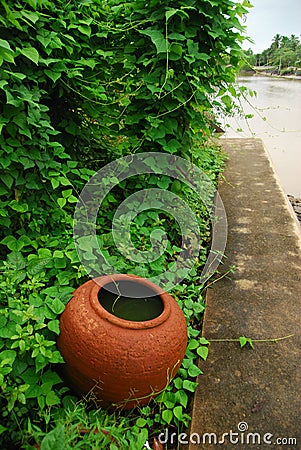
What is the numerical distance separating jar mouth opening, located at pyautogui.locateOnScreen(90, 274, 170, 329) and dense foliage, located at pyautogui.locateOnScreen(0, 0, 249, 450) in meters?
0.16

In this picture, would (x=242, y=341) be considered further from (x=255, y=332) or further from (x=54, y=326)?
(x=54, y=326)

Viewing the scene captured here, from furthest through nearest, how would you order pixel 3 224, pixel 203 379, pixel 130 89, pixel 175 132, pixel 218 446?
pixel 175 132
pixel 130 89
pixel 3 224
pixel 203 379
pixel 218 446

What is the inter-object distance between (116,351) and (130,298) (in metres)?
0.21

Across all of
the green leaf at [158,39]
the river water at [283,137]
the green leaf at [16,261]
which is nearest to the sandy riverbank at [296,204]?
the river water at [283,137]

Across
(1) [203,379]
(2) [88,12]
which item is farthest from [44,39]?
(1) [203,379]

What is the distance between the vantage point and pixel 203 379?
4.00 ft

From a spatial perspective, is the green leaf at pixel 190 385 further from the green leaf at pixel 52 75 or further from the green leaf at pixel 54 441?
the green leaf at pixel 52 75

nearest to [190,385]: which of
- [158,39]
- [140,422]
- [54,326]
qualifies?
[140,422]

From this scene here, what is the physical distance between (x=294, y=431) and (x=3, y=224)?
4.23 ft

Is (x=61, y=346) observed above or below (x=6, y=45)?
below

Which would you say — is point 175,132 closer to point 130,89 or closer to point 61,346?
point 130,89

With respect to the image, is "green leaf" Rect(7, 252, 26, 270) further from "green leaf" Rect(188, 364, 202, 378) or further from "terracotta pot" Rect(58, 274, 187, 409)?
"green leaf" Rect(188, 364, 202, 378)

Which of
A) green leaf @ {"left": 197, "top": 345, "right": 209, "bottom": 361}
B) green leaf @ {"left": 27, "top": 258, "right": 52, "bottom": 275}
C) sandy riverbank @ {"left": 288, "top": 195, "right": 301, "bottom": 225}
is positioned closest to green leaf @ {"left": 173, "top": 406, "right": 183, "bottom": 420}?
green leaf @ {"left": 197, "top": 345, "right": 209, "bottom": 361}

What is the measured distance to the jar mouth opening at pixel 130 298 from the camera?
1.12m
